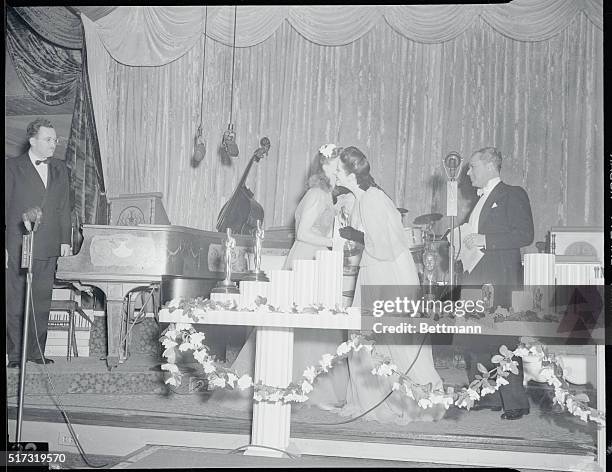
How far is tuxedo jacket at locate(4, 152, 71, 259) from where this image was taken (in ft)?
15.4

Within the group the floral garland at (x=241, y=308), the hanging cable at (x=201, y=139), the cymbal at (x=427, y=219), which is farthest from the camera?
the hanging cable at (x=201, y=139)

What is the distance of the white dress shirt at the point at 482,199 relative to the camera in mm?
4812

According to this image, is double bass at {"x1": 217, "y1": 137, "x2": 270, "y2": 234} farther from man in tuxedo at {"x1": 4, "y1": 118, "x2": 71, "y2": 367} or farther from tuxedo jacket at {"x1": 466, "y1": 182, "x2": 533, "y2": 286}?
tuxedo jacket at {"x1": 466, "y1": 182, "x2": 533, "y2": 286}

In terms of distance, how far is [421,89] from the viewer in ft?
20.5

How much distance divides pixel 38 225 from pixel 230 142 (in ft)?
5.97

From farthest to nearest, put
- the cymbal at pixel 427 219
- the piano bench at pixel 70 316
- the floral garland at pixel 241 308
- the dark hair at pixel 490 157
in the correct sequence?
1. the cymbal at pixel 427 219
2. the piano bench at pixel 70 316
3. the dark hair at pixel 490 157
4. the floral garland at pixel 241 308

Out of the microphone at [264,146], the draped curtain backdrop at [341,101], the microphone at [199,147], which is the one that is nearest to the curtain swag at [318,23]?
the draped curtain backdrop at [341,101]

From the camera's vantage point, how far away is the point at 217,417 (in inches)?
172

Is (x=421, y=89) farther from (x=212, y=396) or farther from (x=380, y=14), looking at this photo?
(x=212, y=396)

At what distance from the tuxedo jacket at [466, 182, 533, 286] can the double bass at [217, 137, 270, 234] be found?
1.87 metres

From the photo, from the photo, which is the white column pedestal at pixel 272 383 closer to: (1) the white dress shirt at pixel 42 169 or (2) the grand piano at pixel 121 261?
(2) the grand piano at pixel 121 261

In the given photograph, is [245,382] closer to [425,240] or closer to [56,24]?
[425,240]

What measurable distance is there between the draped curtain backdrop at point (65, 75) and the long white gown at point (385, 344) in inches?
83.8

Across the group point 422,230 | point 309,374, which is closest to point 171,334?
point 309,374
